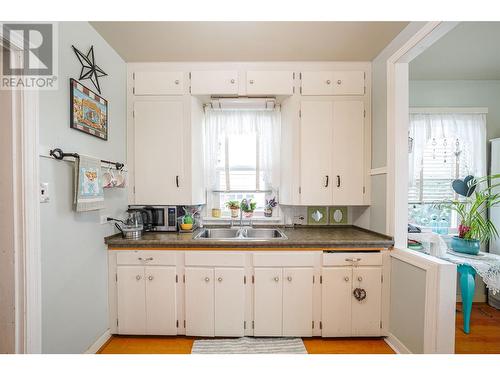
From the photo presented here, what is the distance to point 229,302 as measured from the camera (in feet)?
6.28

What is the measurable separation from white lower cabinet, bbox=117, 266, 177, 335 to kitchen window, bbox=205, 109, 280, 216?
0.98 m

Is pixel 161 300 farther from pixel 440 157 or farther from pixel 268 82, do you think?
pixel 440 157

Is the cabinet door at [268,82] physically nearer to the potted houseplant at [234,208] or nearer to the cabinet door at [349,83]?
the cabinet door at [349,83]

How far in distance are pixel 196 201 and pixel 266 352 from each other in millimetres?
1494

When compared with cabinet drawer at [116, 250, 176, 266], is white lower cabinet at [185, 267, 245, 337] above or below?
below

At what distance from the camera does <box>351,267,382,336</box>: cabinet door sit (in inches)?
75.5

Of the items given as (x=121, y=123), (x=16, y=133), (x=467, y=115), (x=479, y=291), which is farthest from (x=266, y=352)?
(x=467, y=115)

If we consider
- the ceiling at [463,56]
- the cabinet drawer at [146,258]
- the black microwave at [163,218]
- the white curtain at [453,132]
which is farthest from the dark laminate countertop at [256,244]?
the ceiling at [463,56]

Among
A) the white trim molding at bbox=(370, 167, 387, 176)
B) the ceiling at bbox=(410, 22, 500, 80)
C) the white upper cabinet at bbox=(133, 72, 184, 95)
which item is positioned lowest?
the white trim molding at bbox=(370, 167, 387, 176)

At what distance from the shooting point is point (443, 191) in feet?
9.05

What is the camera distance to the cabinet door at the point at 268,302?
1.91m

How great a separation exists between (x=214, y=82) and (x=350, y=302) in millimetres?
2414

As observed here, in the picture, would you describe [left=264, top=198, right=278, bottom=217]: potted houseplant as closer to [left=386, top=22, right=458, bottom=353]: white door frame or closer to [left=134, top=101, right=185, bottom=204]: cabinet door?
[left=134, top=101, right=185, bottom=204]: cabinet door

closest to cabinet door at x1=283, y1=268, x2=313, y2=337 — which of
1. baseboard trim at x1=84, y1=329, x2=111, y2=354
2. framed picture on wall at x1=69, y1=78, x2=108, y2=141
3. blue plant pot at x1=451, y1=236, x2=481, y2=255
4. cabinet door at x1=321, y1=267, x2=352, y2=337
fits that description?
cabinet door at x1=321, y1=267, x2=352, y2=337
